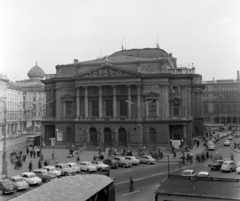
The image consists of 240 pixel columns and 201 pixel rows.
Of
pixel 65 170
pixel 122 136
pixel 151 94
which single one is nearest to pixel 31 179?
pixel 65 170

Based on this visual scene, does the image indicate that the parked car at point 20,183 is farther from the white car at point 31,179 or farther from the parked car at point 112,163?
the parked car at point 112,163

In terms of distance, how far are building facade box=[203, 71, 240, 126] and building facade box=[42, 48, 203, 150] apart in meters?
73.5

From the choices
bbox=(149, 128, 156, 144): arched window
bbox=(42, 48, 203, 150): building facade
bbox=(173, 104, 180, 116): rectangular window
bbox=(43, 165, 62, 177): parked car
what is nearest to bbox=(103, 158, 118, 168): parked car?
bbox=(43, 165, 62, 177): parked car

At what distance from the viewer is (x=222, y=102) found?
13738 centimetres

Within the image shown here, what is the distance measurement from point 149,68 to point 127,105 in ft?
32.3

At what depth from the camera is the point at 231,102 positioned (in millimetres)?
136250

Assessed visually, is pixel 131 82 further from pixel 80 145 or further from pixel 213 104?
pixel 213 104

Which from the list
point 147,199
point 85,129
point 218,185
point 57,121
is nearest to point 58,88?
point 57,121

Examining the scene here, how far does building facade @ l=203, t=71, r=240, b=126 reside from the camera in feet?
441

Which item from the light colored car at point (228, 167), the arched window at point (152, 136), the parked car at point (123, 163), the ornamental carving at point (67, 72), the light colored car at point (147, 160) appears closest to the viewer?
the light colored car at point (228, 167)

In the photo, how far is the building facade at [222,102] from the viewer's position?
134 metres

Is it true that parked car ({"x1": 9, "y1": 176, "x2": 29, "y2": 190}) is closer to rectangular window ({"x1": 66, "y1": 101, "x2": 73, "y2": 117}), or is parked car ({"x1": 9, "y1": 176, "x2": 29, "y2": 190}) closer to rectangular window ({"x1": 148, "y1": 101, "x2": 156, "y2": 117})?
rectangular window ({"x1": 148, "y1": 101, "x2": 156, "y2": 117})

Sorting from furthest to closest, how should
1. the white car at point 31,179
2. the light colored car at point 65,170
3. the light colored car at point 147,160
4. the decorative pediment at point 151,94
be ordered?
the decorative pediment at point 151,94, the light colored car at point 147,160, the light colored car at point 65,170, the white car at point 31,179

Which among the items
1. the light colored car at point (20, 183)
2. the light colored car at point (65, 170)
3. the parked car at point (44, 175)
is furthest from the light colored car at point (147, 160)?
the light colored car at point (20, 183)
